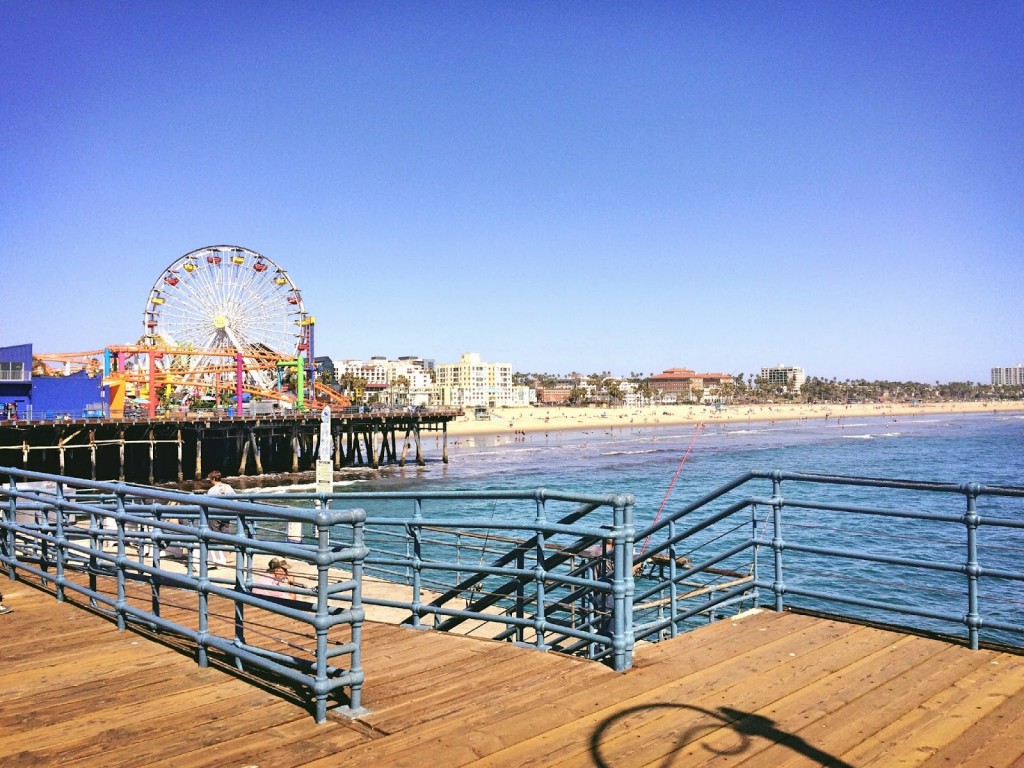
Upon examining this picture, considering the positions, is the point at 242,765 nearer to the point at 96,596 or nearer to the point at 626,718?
the point at 626,718

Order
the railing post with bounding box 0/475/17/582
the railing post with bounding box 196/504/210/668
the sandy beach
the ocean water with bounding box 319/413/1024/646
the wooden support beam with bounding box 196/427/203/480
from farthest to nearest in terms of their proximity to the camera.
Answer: the sandy beach
the wooden support beam with bounding box 196/427/203/480
the ocean water with bounding box 319/413/1024/646
the railing post with bounding box 0/475/17/582
the railing post with bounding box 196/504/210/668

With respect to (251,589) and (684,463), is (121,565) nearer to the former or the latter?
(251,589)

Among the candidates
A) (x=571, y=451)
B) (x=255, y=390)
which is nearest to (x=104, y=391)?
(x=255, y=390)

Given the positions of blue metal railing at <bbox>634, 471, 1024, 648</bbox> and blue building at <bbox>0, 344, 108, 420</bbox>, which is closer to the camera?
blue metal railing at <bbox>634, 471, 1024, 648</bbox>

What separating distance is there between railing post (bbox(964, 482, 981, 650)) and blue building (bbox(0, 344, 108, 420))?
166ft

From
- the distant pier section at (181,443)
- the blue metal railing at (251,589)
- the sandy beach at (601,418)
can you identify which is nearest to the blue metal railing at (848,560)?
the blue metal railing at (251,589)

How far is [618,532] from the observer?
4676 millimetres

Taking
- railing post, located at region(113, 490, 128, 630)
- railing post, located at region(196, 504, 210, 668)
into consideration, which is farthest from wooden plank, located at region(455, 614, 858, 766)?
railing post, located at region(113, 490, 128, 630)

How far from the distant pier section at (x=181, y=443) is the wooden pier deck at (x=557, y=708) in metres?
42.9

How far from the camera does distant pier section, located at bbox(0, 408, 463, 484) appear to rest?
44938 millimetres

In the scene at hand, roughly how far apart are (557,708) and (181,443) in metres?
49.7

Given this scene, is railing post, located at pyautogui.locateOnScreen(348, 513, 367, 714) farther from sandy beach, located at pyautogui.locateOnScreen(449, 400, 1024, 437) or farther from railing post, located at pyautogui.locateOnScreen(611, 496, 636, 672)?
sandy beach, located at pyautogui.locateOnScreen(449, 400, 1024, 437)

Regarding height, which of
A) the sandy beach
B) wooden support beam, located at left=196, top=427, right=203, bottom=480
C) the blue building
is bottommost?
the sandy beach

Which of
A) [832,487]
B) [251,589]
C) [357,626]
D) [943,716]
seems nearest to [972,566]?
[943,716]
